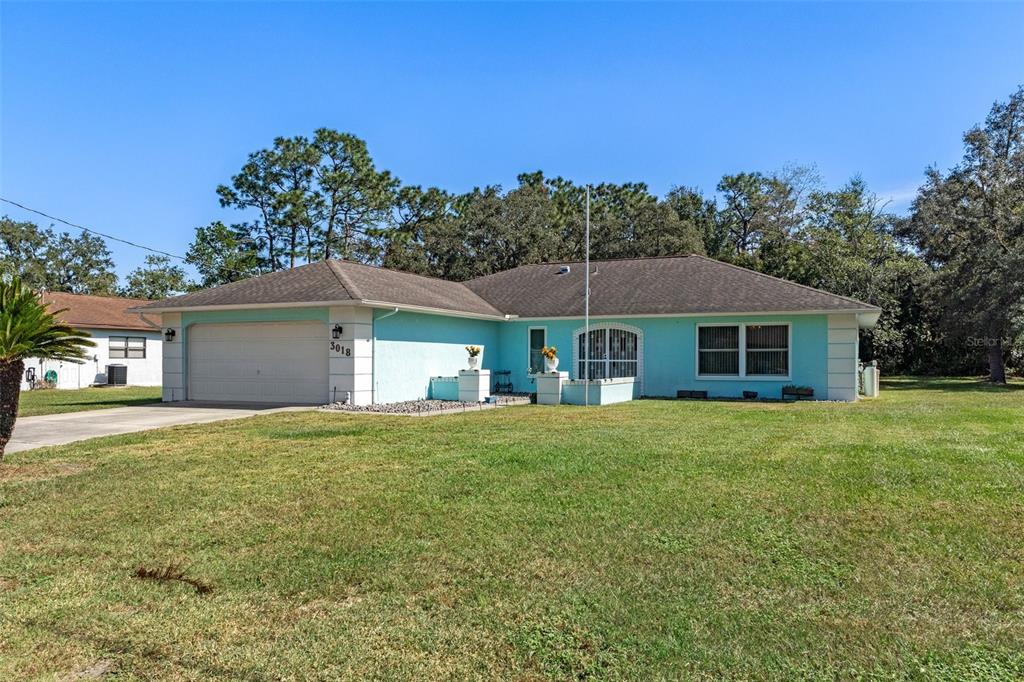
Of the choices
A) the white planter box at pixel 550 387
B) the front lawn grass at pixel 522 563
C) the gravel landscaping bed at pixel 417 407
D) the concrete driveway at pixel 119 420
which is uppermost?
the white planter box at pixel 550 387

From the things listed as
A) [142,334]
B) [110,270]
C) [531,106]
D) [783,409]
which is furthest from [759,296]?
[110,270]

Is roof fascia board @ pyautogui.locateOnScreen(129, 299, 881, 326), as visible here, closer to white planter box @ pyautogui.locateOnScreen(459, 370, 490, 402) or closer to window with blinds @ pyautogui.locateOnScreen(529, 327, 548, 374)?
window with blinds @ pyautogui.locateOnScreen(529, 327, 548, 374)

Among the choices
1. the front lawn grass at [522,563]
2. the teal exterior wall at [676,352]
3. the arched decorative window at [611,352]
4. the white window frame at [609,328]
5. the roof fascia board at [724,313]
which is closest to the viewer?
the front lawn grass at [522,563]

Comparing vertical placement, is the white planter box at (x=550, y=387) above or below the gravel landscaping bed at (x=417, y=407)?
above

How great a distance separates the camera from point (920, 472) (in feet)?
23.6

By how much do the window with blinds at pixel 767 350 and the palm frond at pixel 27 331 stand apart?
1606cm

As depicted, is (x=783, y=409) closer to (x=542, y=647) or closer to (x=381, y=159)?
(x=542, y=647)

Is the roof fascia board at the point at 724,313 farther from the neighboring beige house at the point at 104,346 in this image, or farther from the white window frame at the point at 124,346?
the white window frame at the point at 124,346

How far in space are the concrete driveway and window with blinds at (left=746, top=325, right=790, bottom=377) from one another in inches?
476

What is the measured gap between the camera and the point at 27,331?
8266 mm

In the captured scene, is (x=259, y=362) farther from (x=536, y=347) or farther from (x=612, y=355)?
(x=612, y=355)

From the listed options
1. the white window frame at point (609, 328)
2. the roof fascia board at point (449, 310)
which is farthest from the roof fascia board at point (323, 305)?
the white window frame at point (609, 328)

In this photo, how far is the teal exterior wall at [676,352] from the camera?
18281 millimetres

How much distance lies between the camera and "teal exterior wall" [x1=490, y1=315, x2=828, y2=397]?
60.0ft
